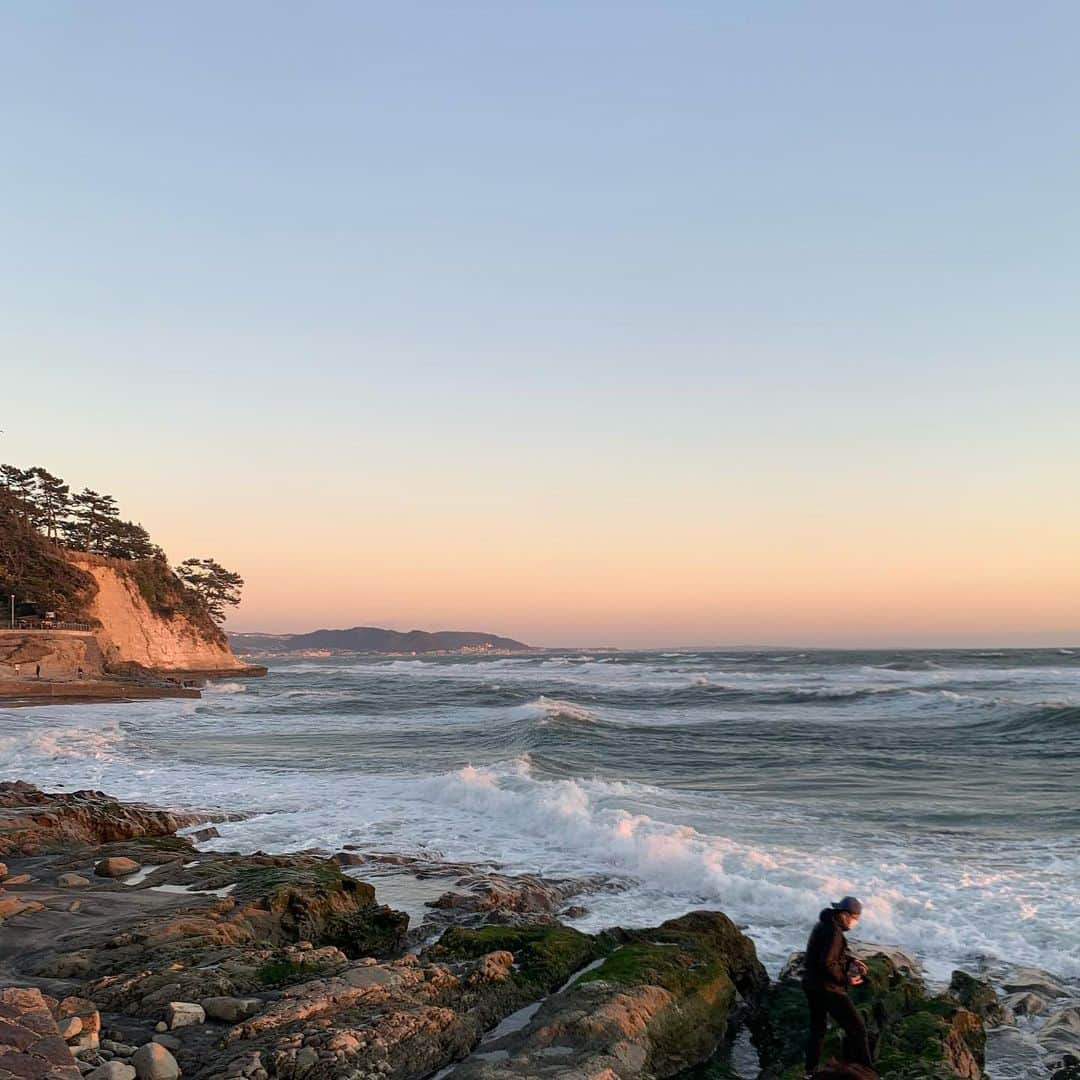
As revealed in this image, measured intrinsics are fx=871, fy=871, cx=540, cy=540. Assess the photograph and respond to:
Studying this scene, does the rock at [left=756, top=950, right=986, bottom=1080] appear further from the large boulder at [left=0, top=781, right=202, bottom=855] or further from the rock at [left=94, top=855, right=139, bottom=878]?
the large boulder at [left=0, top=781, right=202, bottom=855]

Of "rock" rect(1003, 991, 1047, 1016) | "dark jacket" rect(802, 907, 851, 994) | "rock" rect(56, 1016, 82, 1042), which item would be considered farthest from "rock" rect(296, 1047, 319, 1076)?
"rock" rect(1003, 991, 1047, 1016)

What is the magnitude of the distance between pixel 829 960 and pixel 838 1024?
0.50 metres

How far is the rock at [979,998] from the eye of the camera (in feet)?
25.0

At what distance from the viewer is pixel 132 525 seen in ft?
243

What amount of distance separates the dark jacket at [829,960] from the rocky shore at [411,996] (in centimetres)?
54

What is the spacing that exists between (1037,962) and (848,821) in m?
6.68

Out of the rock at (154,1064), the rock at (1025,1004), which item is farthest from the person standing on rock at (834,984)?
the rock at (154,1064)

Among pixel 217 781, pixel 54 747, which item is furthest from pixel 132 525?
pixel 217 781

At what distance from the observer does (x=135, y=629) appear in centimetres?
6206

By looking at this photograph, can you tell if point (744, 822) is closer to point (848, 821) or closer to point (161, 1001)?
point (848, 821)

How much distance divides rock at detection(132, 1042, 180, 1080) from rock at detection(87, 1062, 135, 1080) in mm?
71

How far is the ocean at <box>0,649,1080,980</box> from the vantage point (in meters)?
10.9

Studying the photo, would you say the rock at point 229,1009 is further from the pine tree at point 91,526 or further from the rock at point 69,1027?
the pine tree at point 91,526

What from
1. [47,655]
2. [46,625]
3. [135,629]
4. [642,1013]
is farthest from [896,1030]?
[135,629]
